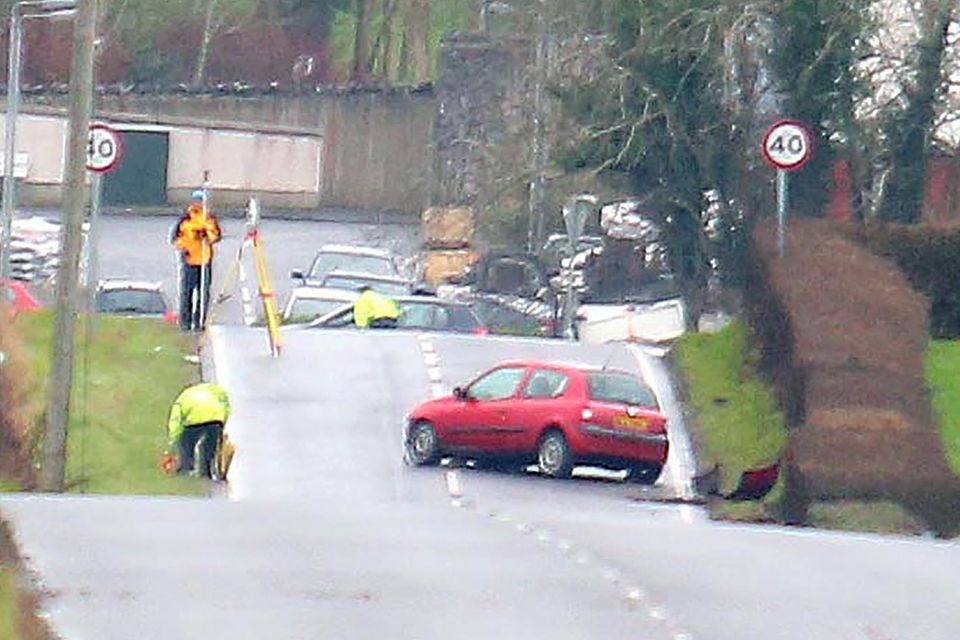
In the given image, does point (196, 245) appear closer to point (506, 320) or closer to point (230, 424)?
point (230, 424)

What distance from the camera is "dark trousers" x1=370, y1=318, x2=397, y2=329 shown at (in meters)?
39.4

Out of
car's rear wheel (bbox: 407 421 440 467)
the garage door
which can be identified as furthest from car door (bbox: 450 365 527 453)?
the garage door

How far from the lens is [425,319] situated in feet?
133

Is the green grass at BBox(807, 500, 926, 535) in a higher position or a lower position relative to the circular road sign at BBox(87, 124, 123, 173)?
lower

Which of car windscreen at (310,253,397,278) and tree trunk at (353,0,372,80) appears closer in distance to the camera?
car windscreen at (310,253,397,278)

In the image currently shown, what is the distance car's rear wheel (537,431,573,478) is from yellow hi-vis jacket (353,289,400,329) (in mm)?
8497

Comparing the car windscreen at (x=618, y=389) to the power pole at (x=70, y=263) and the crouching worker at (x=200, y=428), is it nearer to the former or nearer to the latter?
the crouching worker at (x=200, y=428)

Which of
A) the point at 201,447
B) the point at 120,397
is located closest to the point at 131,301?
the point at 120,397

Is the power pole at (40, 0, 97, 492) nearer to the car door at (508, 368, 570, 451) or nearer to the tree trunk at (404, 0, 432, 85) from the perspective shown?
the car door at (508, 368, 570, 451)

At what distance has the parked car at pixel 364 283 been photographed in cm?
4704

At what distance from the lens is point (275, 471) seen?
1226 inches

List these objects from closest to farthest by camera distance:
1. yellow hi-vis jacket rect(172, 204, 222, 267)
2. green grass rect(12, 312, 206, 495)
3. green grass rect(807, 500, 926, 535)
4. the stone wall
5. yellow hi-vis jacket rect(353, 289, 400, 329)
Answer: green grass rect(807, 500, 926, 535) < green grass rect(12, 312, 206, 495) < yellow hi-vis jacket rect(172, 204, 222, 267) < yellow hi-vis jacket rect(353, 289, 400, 329) < the stone wall

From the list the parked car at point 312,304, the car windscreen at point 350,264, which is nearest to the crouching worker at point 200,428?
the parked car at point 312,304

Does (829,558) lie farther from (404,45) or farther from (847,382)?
(404,45)
